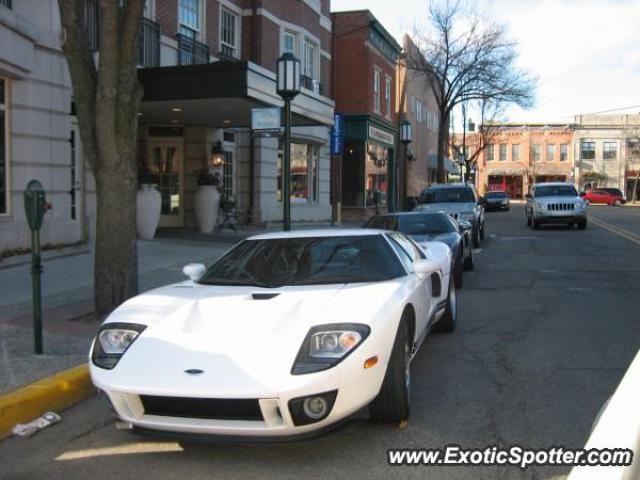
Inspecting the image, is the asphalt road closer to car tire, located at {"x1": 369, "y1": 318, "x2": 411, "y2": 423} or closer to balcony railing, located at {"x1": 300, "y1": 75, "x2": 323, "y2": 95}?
car tire, located at {"x1": 369, "y1": 318, "x2": 411, "y2": 423}

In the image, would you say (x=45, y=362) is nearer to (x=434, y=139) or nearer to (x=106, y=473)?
(x=106, y=473)

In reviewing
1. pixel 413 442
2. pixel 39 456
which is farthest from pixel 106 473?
pixel 413 442

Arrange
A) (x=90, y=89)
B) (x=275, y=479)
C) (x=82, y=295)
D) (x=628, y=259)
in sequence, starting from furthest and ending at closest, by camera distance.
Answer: (x=628, y=259) → (x=82, y=295) → (x=90, y=89) → (x=275, y=479)

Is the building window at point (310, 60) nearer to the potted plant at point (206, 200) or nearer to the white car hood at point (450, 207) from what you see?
the potted plant at point (206, 200)

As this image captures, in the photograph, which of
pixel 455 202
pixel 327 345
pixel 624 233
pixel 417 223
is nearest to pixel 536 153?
pixel 624 233

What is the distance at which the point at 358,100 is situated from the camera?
96.9 ft

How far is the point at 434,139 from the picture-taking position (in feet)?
173

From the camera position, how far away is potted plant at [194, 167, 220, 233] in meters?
17.8

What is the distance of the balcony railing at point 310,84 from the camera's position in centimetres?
2325

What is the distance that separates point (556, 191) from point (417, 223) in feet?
48.8

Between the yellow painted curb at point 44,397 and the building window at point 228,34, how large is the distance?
15.1 metres

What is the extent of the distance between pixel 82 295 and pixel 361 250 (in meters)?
4.97

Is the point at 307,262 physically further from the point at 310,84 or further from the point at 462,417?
the point at 310,84

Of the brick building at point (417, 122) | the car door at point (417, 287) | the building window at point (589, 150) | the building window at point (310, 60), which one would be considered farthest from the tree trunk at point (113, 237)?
the building window at point (589, 150)
